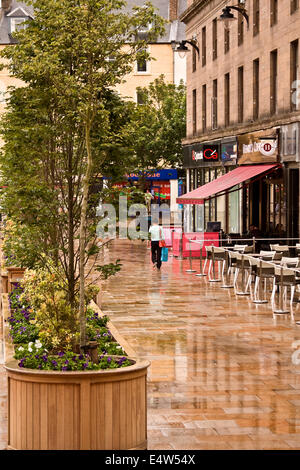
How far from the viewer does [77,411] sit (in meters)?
8.55

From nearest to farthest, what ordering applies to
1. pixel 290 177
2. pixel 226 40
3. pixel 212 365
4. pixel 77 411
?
pixel 77 411, pixel 212 365, pixel 290 177, pixel 226 40

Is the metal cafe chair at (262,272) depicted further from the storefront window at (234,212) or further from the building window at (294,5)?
the storefront window at (234,212)

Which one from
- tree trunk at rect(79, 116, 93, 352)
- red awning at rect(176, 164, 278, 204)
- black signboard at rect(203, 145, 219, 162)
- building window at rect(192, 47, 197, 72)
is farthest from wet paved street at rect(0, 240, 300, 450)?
building window at rect(192, 47, 197, 72)

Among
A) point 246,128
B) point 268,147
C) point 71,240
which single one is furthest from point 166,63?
point 71,240

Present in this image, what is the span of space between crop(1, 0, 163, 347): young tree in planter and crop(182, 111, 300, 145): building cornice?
17.6 meters

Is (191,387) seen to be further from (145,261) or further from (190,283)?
(145,261)

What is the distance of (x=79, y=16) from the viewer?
10.5 meters

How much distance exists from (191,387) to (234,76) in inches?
1037

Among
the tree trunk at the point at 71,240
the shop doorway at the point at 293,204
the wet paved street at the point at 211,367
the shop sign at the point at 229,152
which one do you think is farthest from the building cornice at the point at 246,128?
the tree trunk at the point at 71,240

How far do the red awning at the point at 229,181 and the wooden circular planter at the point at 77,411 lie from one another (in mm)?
22495

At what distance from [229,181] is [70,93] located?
2335 centimetres

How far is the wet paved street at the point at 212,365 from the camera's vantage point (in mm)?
9796

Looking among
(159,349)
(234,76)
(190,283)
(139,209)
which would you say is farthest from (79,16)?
(234,76)

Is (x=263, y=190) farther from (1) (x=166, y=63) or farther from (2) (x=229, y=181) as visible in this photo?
(1) (x=166, y=63)
